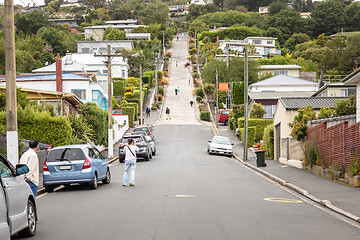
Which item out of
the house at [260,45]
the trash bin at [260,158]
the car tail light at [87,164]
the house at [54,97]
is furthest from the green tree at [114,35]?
the car tail light at [87,164]

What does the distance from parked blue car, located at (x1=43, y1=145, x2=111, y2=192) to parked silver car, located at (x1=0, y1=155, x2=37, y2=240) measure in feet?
25.8

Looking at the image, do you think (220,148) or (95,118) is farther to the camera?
(220,148)

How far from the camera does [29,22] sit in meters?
141

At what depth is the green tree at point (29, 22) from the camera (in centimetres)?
13950

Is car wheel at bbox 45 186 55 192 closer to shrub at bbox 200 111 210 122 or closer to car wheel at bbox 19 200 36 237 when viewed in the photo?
car wheel at bbox 19 200 36 237

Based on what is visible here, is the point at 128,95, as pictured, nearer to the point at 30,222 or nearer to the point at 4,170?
the point at 30,222

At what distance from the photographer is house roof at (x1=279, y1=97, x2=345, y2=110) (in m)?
34.5

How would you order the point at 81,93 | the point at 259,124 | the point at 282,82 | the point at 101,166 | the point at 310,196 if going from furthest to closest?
the point at 282,82
the point at 81,93
the point at 259,124
the point at 101,166
the point at 310,196

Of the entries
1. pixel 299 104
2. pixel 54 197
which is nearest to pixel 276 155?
pixel 299 104

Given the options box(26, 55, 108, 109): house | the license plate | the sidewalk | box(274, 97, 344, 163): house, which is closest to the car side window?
the sidewalk

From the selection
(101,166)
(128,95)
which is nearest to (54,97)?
(101,166)

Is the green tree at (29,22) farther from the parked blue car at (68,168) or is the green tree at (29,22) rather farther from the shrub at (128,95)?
the parked blue car at (68,168)

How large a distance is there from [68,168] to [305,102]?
68.5 feet

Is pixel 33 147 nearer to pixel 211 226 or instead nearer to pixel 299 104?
pixel 211 226
